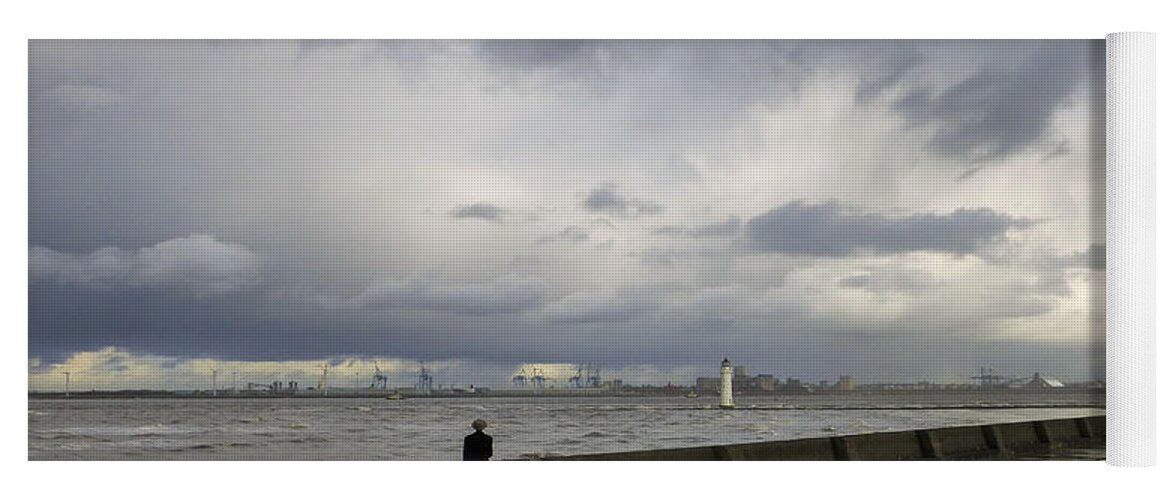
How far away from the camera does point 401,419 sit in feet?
27.5

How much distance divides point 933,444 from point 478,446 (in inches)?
98.2

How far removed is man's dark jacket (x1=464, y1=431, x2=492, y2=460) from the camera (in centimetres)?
693

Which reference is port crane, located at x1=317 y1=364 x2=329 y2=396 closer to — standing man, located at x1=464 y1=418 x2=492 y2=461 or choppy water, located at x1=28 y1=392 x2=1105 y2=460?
choppy water, located at x1=28 y1=392 x2=1105 y2=460

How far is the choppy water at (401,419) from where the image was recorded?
7691 millimetres

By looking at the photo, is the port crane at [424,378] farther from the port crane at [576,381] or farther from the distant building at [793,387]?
the distant building at [793,387]

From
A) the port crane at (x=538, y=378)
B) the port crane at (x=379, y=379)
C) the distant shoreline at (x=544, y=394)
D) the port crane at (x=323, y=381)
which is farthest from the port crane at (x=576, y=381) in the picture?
the port crane at (x=323, y=381)

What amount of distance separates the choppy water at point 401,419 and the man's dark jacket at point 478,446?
3.44 ft

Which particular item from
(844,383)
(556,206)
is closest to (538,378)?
(556,206)

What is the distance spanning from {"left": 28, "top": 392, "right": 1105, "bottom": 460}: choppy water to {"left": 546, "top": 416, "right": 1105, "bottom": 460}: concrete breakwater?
104 mm

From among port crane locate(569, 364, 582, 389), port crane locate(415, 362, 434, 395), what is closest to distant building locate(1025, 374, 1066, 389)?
port crane locate(569, 364, 582, 389)

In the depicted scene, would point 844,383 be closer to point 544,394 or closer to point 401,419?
point 544,394
